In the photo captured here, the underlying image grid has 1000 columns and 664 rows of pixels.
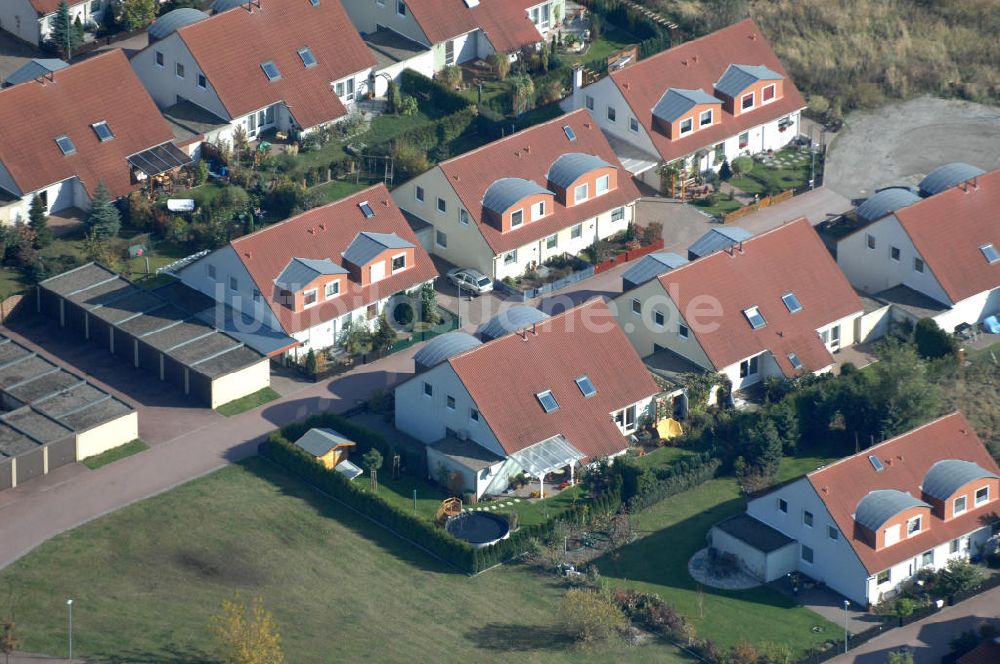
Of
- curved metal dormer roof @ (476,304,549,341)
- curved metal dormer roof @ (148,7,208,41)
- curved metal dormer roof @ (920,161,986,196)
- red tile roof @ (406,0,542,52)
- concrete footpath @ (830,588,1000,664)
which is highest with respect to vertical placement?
curved metal dormer roof @ (148,7,208,41)

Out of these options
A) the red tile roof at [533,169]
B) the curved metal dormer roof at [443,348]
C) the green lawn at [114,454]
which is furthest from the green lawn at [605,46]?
the green lawn at [114,454]

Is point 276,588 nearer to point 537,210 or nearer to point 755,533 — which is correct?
point 755,533

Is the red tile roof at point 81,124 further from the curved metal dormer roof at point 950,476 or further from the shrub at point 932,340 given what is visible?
the curved metal dormer roof at point 950,476

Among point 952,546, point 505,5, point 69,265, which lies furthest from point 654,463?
point 505,5

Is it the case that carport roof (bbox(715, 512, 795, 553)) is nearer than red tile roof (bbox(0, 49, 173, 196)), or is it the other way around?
carport roof (bbox(715, 512, 795, 553))

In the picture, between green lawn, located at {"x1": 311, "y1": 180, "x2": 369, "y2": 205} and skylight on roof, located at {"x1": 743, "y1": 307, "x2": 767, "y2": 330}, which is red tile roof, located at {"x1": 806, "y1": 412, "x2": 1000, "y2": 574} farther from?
green lawn, located at {"x1": 311, "y1": 180, "x2": 369, "y2": 205}

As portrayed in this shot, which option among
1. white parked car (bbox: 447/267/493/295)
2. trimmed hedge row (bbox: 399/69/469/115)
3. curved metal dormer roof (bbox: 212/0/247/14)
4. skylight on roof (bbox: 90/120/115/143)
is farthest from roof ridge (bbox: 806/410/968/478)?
curved metal dormer roof (bbox: 212/0/247/14)
